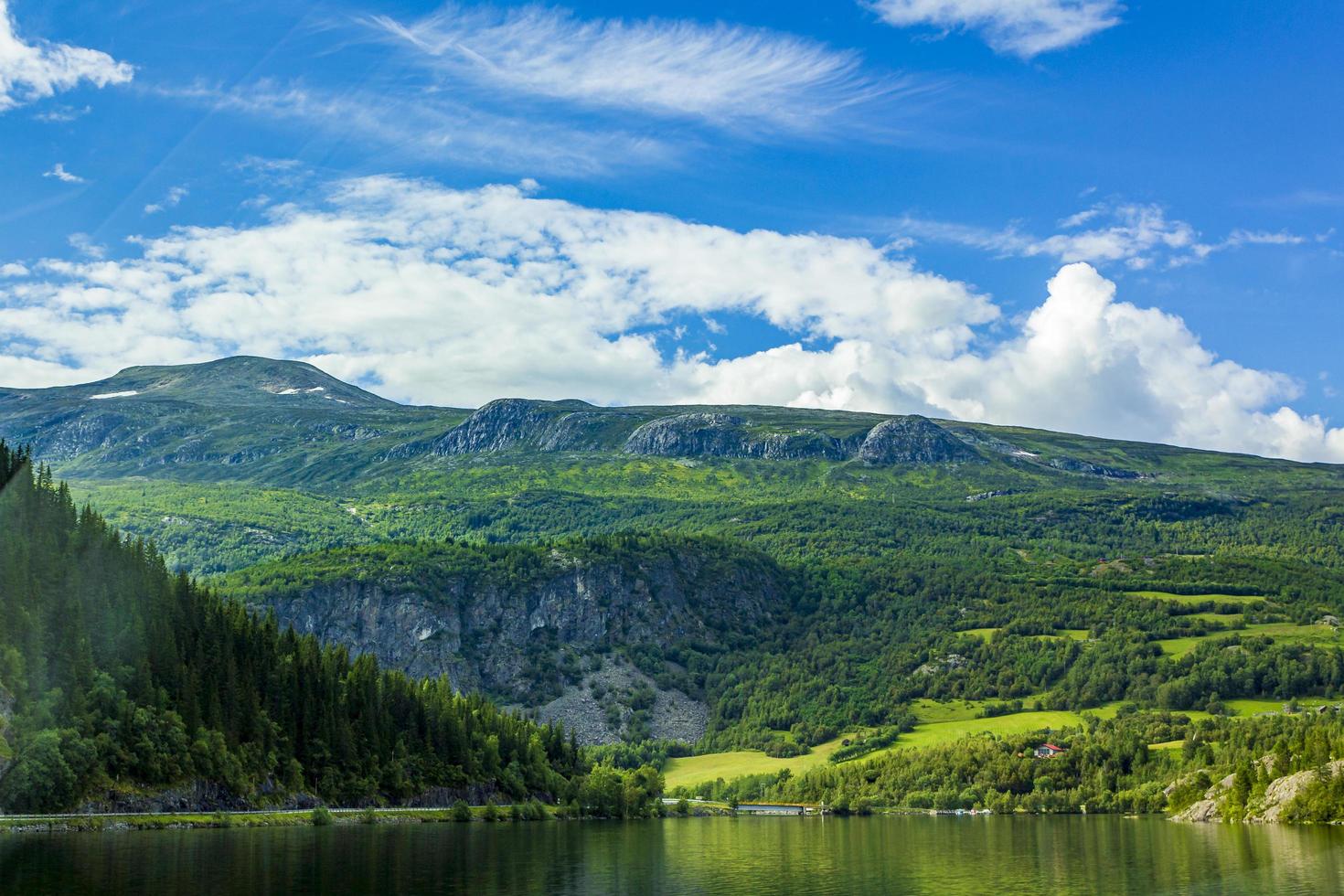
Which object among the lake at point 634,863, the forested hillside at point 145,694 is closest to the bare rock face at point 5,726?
the forested hillside at point 145,694

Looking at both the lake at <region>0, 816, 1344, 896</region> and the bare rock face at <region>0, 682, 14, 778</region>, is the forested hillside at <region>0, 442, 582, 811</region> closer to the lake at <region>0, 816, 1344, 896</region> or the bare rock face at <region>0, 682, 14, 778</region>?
the bare rock face at <region>0, 682, 14, 778</region>

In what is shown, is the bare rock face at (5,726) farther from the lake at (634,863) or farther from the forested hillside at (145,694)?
the lake at (634,863)

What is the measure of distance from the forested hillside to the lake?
1456 centimetres

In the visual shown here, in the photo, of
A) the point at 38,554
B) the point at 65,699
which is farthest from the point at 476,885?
the point at 38,554

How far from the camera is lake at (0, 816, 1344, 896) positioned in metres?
92.6

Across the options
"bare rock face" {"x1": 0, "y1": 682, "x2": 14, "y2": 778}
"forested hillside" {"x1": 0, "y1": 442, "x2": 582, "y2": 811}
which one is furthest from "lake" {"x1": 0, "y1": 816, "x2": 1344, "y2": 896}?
"forested hillside" {"x1": 0, "y1": 442, "x2": 582, "y2": 811}

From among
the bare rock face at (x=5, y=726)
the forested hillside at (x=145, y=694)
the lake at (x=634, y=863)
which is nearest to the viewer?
the lake at (x=634, y=863)

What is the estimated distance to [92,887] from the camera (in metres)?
81.8

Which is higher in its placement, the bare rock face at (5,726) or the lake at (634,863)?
the bare rock face at (5,726)

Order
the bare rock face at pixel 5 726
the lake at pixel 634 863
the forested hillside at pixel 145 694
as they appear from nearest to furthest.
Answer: the lake at pixel 634 863
the bare rock face at pixel 5 726
the forested hillside at pixel 145 694

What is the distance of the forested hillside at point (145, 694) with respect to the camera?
457 ft

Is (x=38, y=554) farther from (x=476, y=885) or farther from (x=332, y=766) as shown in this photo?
(x=476, y=885)

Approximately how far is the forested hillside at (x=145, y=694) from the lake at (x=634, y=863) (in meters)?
14.6

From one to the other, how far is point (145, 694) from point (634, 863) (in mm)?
71276
